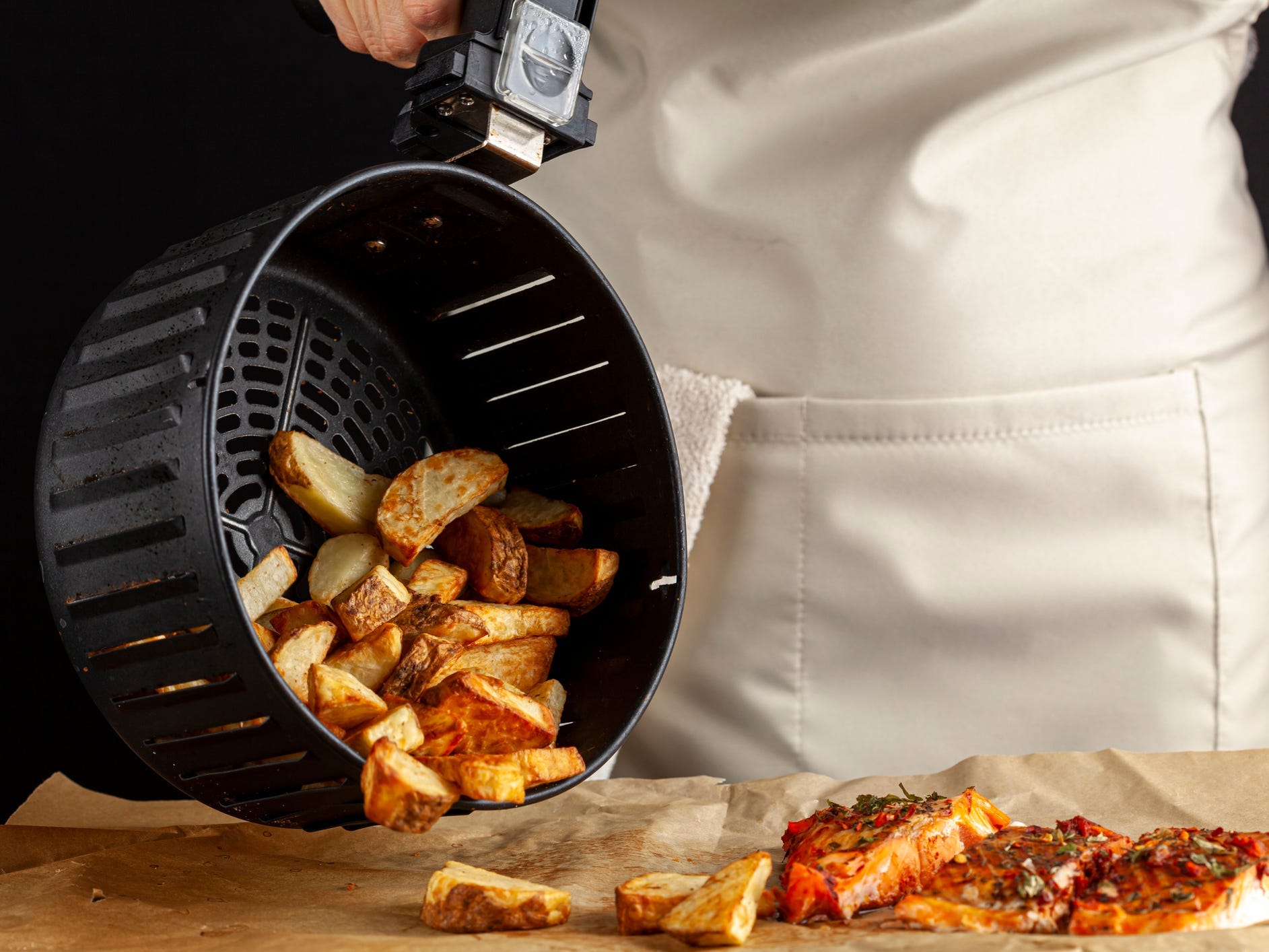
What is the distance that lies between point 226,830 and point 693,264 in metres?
0.91

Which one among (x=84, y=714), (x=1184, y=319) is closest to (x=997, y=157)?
(x=1184, y=319)

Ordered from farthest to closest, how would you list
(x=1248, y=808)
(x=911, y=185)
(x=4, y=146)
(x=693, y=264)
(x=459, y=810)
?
(x=4, y=146), (x=693, y=264), (x=911, y=185), (x=1248, y=808), (x=459, y=810)

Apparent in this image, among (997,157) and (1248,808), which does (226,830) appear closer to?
(1248,808)

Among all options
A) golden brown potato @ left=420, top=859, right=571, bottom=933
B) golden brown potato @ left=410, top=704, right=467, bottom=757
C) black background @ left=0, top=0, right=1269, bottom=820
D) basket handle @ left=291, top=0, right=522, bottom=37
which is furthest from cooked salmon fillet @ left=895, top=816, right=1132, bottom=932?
black background @ left=0, top=0, right=1269, bottom=820

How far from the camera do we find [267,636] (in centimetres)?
96

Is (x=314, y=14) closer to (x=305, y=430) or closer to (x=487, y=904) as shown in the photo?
(x=305, y=430)

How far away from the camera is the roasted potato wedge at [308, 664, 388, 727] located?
0.85 metres

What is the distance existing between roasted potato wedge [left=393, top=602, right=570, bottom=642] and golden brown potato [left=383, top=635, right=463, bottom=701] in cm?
3

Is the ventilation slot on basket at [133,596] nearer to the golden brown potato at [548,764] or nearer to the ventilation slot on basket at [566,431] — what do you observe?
the golden brown potato at [548,764]

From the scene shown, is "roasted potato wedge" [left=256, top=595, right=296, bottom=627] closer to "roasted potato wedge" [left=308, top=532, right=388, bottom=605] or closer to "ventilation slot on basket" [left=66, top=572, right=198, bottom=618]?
"roasted potato wedge" [left=308, top=532, right=388, bottom=605]

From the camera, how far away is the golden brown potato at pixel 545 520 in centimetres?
117

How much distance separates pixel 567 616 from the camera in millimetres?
1157

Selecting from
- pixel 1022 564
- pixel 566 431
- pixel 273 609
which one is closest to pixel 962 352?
pixel 1022 564

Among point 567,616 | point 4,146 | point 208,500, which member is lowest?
point 567,616
